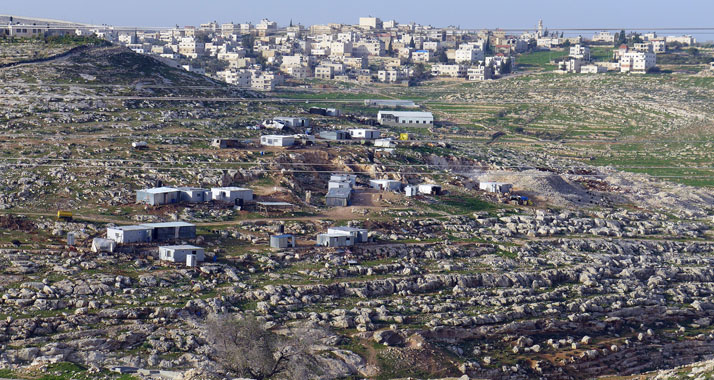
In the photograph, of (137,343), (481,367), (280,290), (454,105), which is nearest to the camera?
(137,343)

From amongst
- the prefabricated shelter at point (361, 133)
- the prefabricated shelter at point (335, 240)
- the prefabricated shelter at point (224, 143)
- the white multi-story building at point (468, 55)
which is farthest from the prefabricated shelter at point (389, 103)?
the prefabricated shelter at point (335, 240)

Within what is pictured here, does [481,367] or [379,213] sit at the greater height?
[379,213]

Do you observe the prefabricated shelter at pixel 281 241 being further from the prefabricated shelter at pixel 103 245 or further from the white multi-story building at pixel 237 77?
the white multi-story building at pixel 237 77

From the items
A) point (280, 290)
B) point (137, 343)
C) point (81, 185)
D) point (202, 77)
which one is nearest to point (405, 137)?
point (202, 77)

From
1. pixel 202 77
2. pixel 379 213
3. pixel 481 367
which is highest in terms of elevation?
pixel 202 77

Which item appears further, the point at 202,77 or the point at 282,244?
the point at 202,77

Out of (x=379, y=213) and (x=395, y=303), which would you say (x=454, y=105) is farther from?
(x=395, y=303)

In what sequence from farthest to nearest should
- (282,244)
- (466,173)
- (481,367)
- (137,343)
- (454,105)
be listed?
(454,105) < (466,173) < (282,244) < (481,367) < (137,343)

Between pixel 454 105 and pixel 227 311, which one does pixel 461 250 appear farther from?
pixel 454 105
